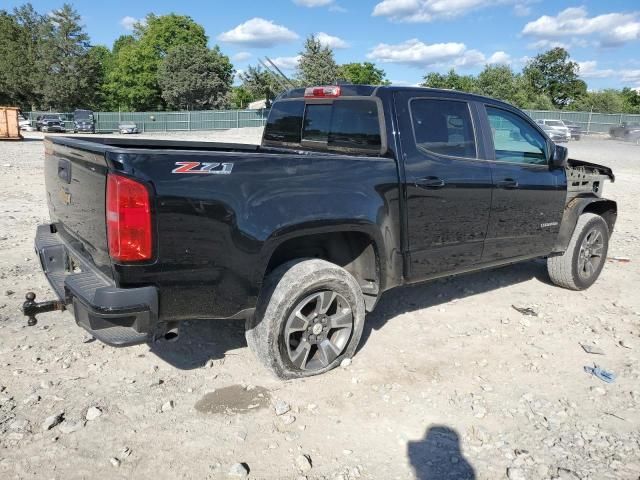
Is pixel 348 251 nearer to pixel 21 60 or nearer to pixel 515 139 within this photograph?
pixel 515 139

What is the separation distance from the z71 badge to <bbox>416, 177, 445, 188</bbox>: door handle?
1585mm

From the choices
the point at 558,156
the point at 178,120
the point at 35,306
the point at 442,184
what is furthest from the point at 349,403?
the point at 178,120

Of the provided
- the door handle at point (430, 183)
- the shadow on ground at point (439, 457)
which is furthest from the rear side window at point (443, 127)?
the shadow on ground at point (439, 457)

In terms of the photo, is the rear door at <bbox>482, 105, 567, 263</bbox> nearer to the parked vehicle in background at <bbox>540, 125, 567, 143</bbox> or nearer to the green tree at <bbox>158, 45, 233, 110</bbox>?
the parked vehicle in background at <bbox>540, 125, 567, 143</bbox>

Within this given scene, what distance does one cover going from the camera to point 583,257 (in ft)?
18.8

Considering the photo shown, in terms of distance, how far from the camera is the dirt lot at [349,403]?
111 inches

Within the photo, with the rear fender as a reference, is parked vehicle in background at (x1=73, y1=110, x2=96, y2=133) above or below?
above

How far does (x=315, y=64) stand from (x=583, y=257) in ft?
148

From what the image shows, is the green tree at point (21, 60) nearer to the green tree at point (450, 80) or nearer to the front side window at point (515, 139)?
the green tree at point (450, 80)

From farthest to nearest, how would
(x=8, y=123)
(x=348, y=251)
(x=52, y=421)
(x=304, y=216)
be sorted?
(x=8, y=123)
(x=348, y=251)
(x=304, y=216)
(x=52, y=421)

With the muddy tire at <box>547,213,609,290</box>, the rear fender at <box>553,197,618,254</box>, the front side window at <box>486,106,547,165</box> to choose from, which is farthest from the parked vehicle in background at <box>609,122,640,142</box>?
the front side window at <box>486,106,547,165</box>

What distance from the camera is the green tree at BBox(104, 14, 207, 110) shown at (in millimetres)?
59125

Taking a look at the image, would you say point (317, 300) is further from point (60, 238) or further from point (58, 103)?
point (58, 103)

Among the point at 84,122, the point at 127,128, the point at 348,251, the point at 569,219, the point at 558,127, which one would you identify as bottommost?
the point at 348,251
